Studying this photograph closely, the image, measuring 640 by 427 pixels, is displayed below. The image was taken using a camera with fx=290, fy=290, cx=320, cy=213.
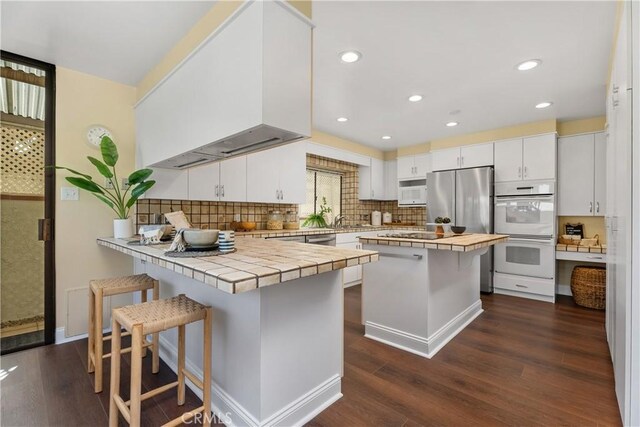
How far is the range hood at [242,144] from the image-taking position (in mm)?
1599

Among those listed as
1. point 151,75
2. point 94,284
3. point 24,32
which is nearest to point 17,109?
point 24,32

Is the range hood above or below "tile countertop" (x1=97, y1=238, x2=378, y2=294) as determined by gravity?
above

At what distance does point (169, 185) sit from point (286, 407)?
89.2 inches

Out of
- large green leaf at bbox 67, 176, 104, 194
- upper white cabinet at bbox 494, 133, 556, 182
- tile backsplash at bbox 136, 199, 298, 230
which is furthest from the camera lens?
upper white cabinet at bbox 494, 133, 556, 182

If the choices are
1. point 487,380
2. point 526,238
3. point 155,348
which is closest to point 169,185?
point 155,348

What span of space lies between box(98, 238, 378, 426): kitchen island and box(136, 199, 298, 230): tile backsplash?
1.29m

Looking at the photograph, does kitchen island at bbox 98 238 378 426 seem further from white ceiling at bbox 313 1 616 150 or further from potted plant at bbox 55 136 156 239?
white ceiling at bbox 313 1 616 150

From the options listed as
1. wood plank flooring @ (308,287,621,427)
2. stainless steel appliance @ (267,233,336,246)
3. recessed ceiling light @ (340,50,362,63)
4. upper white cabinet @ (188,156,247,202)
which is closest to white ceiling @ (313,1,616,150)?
recessed ceiling light @ (340,50,362,63)

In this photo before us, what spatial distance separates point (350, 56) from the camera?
2.31m

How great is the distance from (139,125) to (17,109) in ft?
2.82

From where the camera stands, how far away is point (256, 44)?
1420 mm

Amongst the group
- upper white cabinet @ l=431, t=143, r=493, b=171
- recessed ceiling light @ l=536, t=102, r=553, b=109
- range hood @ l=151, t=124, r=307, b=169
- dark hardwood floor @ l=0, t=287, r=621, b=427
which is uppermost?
recessed ceiling light @ l=536, t=102, r=553, b=109

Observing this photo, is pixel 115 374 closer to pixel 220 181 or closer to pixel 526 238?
pixel 220 181

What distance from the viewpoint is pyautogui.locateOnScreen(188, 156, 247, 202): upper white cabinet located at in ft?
9.98
